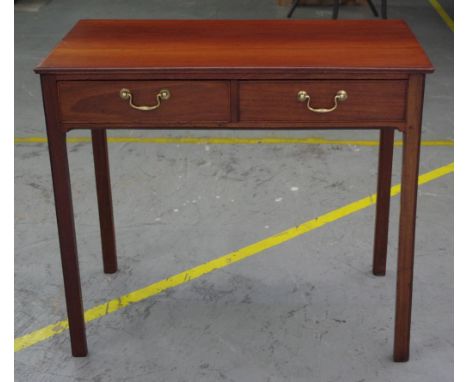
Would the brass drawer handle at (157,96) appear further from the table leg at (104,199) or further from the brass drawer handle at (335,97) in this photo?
the table leg at (104,199)

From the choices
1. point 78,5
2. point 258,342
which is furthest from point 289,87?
point 78,5

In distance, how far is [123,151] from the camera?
16.4 feet

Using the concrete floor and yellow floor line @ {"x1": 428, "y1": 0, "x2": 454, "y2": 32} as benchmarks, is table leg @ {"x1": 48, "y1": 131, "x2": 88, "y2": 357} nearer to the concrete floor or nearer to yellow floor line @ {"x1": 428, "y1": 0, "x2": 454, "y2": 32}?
the concrete floor

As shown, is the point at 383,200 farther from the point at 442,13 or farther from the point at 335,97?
the point at 442,13

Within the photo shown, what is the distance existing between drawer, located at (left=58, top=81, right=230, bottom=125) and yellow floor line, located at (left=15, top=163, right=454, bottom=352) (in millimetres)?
1010

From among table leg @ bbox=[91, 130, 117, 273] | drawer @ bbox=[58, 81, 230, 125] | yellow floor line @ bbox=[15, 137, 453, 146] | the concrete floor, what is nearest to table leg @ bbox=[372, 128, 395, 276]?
the concrete floor

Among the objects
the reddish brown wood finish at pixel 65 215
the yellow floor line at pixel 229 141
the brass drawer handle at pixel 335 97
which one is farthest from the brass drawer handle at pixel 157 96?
the yellow floor line at pixel 229 141

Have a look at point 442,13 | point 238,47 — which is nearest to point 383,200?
point 238,47

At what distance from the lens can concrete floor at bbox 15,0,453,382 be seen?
317 cm

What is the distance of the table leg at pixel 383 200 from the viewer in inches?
135

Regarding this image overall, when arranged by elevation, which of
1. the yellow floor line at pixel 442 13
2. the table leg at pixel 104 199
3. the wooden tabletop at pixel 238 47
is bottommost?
the yellow floor line at pixel 442 13

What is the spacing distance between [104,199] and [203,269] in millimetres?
583

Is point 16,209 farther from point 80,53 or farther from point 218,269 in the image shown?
point 80,53

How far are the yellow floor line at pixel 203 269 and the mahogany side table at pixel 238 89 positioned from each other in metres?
0.53
